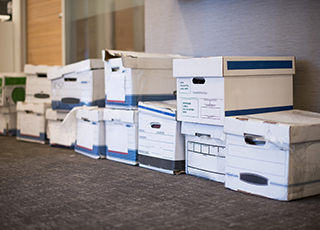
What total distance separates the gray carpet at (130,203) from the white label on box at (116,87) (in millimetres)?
354

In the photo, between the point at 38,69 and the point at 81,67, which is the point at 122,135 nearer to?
the point at 81,67

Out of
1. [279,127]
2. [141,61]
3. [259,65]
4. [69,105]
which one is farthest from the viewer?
[69,105]

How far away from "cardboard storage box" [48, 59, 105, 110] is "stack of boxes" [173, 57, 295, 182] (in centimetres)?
64

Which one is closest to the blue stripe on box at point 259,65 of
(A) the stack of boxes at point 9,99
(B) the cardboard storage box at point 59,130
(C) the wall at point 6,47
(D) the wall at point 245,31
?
(D) the wall at point 245,31

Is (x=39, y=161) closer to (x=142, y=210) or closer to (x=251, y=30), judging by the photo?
(x=142, y=210)

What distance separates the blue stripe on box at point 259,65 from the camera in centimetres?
136

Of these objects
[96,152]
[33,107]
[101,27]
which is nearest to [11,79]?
[33,107]

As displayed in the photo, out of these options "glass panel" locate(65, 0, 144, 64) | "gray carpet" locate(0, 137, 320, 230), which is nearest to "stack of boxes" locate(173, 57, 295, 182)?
"gray carpet" locate(0, 137, 320, 230)

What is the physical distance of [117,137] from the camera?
182 cm

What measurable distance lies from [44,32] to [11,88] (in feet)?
2.94

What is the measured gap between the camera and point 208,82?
1.40 m

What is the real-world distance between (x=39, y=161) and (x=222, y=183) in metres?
0.92

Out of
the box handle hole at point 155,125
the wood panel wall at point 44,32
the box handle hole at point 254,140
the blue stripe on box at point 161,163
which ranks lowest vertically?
the blue stripe on box at point 161,163

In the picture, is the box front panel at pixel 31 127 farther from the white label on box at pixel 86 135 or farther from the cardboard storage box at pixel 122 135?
the cardboard storage box at pixel 122 135
